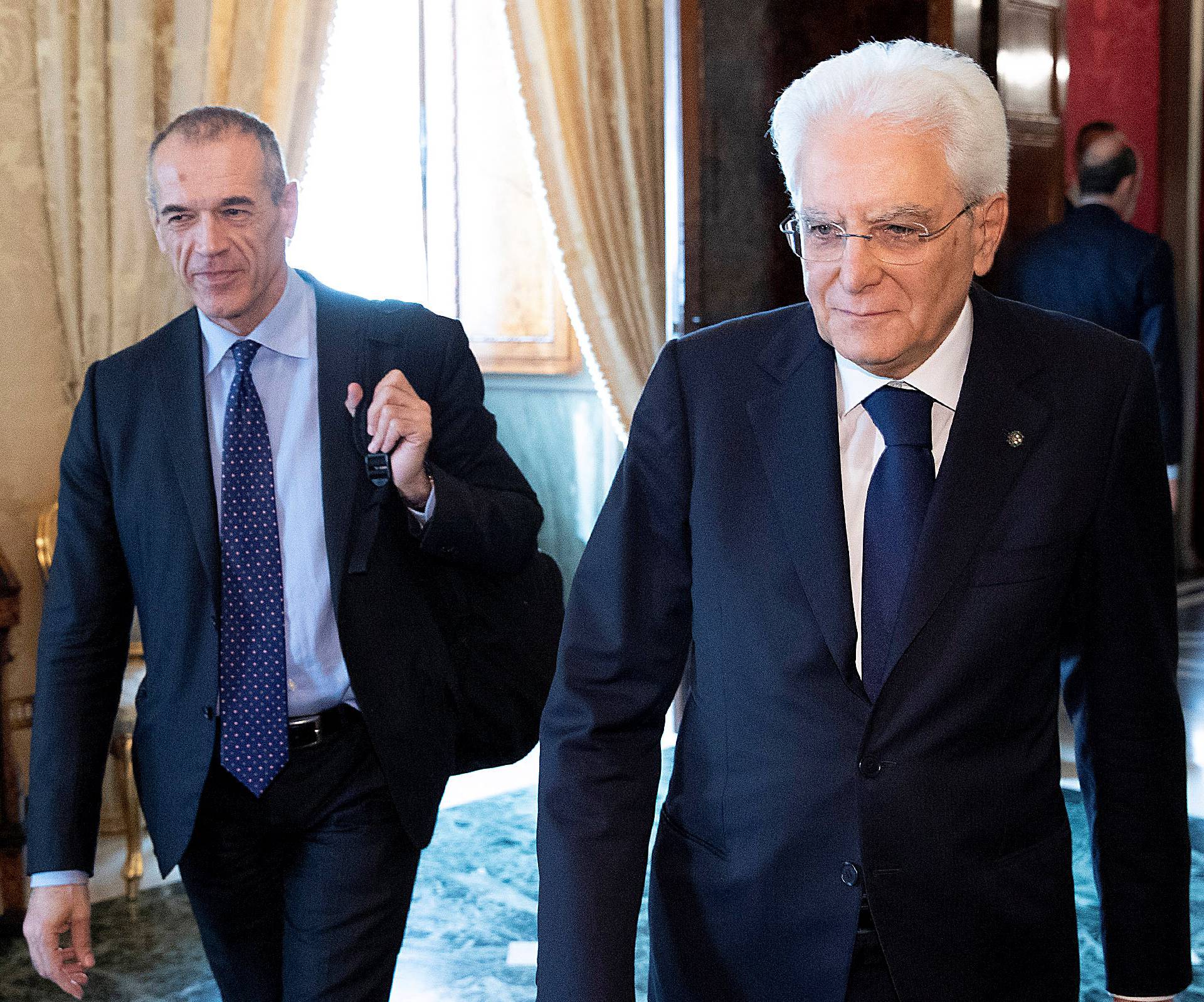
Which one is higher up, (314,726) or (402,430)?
(402,430)

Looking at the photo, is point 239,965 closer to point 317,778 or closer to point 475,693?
point 317,778

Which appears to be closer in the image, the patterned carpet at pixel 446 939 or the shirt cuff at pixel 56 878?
the shirt cuff at pixel 56 878

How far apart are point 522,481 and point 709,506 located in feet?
2.61

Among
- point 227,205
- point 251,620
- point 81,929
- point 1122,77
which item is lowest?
point 81,929

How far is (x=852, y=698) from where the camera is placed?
4.05 ft

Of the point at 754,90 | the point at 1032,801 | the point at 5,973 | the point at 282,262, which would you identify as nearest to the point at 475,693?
the point at 282,262

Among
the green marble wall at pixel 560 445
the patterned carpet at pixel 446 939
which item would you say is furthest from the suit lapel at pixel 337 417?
the green marble wall at pixel 560 445

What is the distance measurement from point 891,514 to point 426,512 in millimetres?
815

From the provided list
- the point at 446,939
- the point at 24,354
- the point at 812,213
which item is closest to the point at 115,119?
the point at 24,354

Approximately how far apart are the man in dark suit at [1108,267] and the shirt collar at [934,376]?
3873 millimetres

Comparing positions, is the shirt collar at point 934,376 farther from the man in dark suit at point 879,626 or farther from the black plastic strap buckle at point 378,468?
the black plastic strap buckle at point 378,468

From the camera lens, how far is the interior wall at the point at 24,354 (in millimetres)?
3930

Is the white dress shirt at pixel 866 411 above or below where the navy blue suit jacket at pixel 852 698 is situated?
above

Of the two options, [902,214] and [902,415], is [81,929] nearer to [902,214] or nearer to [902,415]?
[902,415]
